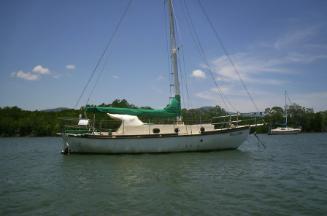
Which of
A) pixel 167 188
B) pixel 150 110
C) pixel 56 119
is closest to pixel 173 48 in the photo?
pixel 150 110

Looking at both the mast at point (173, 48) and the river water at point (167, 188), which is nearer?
the river water at point (167, 188)

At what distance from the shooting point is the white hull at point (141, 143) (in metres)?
27.7

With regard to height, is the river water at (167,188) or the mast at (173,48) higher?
the mast at (173,48)

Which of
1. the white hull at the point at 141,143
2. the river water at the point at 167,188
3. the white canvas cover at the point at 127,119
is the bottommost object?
the river water at the point at 167,188

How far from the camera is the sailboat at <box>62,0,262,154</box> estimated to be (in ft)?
91.0

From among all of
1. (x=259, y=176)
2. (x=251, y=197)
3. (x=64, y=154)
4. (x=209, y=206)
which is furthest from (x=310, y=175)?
(x=64, y=154)

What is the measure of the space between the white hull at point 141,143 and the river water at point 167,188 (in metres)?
4.68

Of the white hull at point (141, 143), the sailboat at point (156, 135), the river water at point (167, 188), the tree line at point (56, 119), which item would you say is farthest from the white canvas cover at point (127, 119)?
the tree line at point (56, 119)

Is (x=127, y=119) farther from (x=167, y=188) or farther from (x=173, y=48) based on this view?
(x=167, y=188)

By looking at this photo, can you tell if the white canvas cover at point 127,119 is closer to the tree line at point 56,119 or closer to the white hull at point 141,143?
the white hull at point 141,143

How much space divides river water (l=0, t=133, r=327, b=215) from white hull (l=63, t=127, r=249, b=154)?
468 centimetres

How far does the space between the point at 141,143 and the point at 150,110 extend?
355 cm

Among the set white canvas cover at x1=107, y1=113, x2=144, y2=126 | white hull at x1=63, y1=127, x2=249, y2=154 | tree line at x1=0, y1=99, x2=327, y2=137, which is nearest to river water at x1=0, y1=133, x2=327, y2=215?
white hull at x1=63, y1=127, x2=249, y2=154

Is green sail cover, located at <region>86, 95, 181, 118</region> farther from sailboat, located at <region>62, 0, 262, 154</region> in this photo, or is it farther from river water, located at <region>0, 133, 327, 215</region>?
river water, located at <region>0, 133, 327, 215</region>
